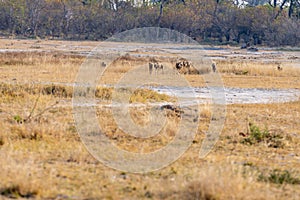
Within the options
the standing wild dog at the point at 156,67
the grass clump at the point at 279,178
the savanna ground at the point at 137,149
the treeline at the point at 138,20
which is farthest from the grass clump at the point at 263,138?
the treeline at the point at 138,20

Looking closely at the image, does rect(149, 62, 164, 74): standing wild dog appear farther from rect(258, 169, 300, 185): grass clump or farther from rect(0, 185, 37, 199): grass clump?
rect(0, 185, 37, 199): grass clump

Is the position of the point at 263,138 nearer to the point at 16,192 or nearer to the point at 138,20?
the point at 16,192

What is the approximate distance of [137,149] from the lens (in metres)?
9.82

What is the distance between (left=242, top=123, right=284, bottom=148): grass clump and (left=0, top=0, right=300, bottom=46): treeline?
207ft

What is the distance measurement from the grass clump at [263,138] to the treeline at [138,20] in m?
63.0

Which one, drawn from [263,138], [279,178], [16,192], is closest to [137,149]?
[279,178]

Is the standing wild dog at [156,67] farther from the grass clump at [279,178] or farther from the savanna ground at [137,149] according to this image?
the grass clump at [279,178]

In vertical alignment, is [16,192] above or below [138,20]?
below

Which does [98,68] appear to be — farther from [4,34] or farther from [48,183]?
[4,34]

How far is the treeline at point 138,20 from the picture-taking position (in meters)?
75.3

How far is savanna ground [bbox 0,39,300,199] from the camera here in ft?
22.1

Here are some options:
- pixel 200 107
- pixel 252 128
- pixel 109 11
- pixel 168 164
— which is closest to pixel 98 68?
pixel 200 107

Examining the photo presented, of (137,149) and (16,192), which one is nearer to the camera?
(16,192)

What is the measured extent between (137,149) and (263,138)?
2963mm
